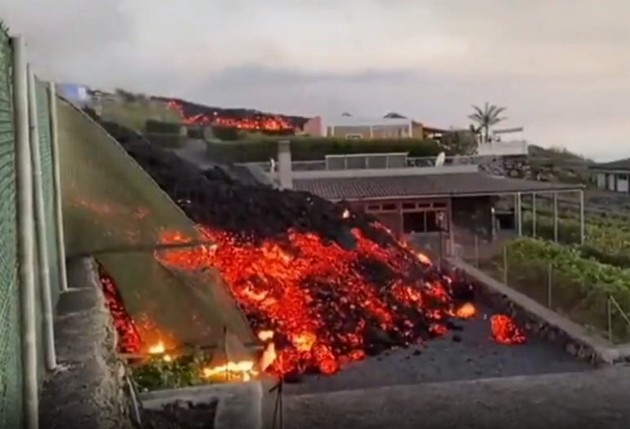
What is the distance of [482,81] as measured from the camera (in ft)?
13.4

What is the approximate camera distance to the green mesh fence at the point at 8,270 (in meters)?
0.85

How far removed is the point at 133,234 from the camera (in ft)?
8.54

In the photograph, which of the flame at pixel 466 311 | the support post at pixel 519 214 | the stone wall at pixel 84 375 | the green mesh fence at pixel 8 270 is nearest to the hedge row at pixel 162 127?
the flame at pixel 466 311

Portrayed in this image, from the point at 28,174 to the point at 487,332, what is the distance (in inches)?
126

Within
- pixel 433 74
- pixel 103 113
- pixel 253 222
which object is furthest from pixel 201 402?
pixel 433 74

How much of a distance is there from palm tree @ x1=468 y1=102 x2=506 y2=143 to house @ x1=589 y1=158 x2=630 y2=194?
1.81 feet

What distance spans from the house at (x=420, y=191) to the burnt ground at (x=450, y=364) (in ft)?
2.46

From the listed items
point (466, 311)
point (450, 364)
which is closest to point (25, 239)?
point (450, 364)

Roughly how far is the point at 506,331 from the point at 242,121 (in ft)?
4.74

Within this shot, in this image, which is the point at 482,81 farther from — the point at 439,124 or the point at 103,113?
the point at 103,113

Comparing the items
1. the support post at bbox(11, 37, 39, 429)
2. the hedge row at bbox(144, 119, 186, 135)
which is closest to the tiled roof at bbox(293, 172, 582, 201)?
the hedge row at bbox(144, 119, 186, 135)

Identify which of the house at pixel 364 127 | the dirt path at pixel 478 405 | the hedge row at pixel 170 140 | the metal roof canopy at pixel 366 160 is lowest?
the dirt path at pixel 478 405

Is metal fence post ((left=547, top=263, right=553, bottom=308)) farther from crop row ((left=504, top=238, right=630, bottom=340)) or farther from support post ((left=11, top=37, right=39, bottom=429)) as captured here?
support post ((left=11, top=37, right=39, bottom=429))

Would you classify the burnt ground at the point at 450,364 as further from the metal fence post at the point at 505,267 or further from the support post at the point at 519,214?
the support post at the point at 519,214
